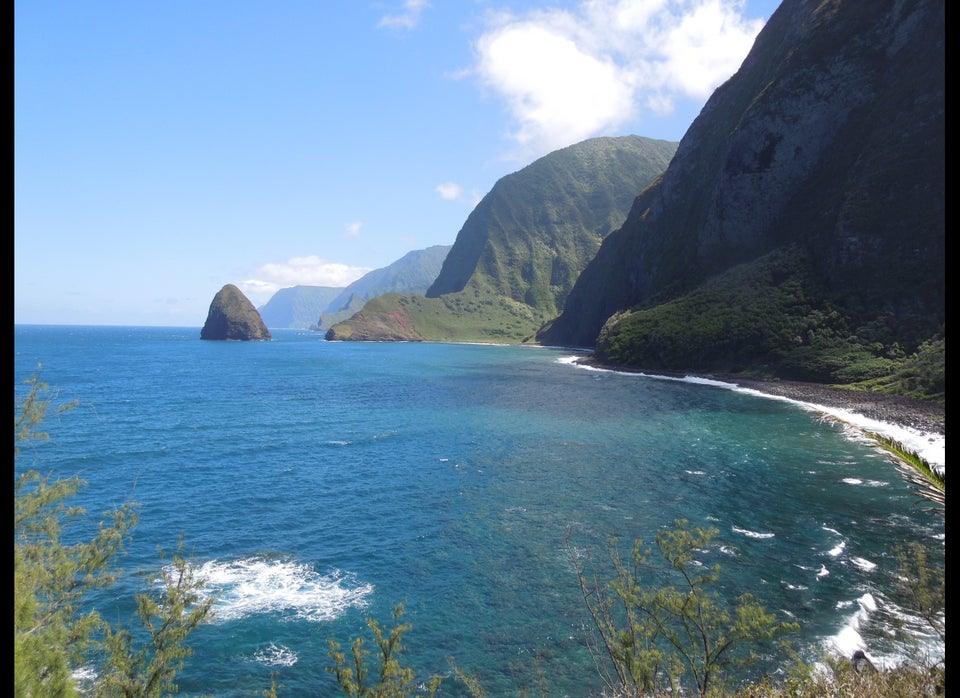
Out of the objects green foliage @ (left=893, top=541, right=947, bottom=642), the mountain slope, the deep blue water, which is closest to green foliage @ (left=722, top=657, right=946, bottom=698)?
green foliage @ (left=893, top=541, right=947, bottom=642)

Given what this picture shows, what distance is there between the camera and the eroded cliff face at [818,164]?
91.2m

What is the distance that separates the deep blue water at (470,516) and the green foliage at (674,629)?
165 centimetres

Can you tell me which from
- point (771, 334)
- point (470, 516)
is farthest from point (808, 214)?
point (470, 516)

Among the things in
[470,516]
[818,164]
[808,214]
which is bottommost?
[470,516]

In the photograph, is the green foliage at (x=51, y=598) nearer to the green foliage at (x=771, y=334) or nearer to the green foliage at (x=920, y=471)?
the green foliage at (x=920, y=471)

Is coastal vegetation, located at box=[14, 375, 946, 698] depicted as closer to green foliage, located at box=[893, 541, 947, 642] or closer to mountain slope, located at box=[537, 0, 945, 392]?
green foliage, located at box=[893, 541, 947, 642]

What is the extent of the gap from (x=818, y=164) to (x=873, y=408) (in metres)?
78.4

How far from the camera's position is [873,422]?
224ft

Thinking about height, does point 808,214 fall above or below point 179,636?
above

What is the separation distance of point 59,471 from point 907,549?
6487 centimetres

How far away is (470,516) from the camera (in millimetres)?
40062

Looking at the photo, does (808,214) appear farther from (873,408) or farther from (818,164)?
(873,408)

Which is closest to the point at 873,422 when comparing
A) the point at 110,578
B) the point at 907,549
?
the point at 907,549

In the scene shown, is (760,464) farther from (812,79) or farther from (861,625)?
(812,79)
